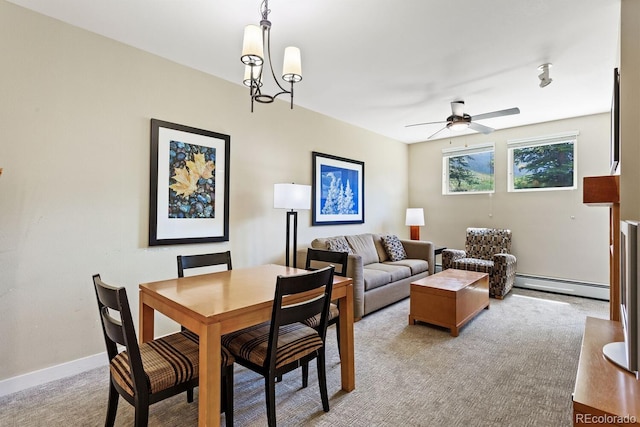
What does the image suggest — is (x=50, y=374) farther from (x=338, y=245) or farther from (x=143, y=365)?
(x=338, y=245)

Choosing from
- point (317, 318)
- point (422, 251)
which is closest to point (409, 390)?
point (317, 318)

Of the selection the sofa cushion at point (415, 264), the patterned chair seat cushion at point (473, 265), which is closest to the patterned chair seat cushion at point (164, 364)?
the sofa cushion at point (415, 264)

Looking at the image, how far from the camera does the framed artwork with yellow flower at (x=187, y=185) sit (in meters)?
2.74

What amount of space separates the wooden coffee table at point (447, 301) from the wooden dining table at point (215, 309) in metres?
1.39

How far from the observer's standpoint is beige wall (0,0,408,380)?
2111mm

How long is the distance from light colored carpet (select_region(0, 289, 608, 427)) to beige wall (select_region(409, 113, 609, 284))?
6.20 feet

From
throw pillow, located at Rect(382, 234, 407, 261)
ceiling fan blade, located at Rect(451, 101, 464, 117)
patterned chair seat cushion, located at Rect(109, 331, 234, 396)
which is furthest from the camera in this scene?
throw pillow, located at Rect(382, 234, 407, 261)

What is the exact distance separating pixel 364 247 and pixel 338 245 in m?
0.73

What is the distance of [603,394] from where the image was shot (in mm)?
1189

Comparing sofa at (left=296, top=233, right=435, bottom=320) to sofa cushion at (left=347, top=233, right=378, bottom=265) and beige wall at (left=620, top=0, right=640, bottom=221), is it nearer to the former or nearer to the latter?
sofa cushion at (left=347, top=233, right=378, bottom=265)

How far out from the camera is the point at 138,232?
2658 mm

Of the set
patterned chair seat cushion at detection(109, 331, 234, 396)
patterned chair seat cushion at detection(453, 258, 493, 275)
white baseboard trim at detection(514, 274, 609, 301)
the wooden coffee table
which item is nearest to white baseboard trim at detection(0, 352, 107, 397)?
patterned chair seat cushion at detection(109, 331, 234, 396)

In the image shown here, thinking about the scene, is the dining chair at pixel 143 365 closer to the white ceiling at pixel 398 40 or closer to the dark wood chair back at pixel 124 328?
the dark wood chair back at pixel 124 328

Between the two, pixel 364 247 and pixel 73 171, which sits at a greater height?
pixel 73 171
